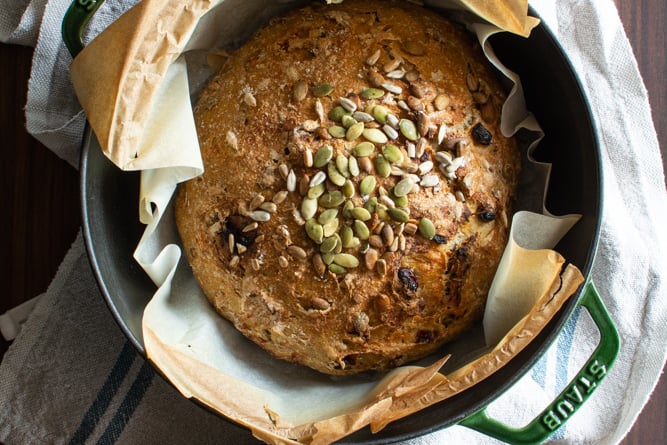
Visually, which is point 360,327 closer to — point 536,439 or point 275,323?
point 275,323

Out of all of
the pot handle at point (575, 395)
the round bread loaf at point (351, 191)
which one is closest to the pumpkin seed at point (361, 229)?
the round bread loaf at point (351, 191)

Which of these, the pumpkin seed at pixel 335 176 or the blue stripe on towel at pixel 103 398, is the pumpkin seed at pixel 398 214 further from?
the blue stripe on towel at pixel 103 398

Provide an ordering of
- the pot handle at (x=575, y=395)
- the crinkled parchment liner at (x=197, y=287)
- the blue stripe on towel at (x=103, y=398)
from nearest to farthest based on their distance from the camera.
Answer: the crinkled parchment liner at (x=197, y=287) < the pot handle at (x=575, y=395) < the blue stripe on towel at (x=103, y=398)

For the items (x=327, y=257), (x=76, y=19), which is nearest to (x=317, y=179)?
(x=327, y=257)

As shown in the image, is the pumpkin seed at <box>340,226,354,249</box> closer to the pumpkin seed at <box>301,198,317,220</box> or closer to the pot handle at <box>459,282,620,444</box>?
the pumpkin seed at <box>301,198,317,220</box>

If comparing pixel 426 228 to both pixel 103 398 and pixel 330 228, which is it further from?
pixel 103 398

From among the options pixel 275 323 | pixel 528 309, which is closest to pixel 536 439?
pixel 528 309
